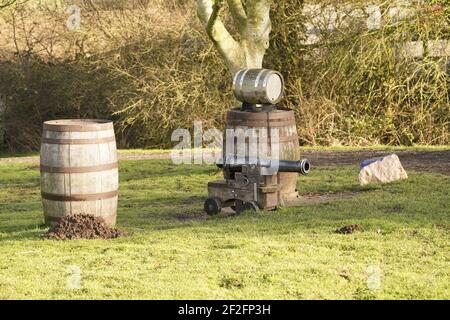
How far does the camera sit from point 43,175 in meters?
9.02

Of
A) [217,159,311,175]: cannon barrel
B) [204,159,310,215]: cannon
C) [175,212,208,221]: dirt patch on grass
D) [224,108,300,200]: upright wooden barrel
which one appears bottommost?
[175,212,208,221]: dirt patch on grass

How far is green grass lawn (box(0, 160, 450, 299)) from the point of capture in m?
6.37

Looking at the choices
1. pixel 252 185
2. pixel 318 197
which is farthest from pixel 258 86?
pixel 318 197

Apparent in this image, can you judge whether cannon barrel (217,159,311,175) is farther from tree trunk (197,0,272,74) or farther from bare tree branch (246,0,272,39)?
bare tree branch (246,0,272,39)

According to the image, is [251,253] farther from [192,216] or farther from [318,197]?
[318,197]

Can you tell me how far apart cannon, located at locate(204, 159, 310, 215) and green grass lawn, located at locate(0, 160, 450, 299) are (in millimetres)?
259

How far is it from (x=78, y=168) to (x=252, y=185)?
246cm

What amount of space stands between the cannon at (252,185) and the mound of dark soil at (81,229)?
6.60 feet

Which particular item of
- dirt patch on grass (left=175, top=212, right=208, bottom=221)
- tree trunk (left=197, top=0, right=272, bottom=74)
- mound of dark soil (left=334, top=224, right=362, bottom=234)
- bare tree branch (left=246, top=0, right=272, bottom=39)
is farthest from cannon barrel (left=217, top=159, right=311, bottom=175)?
bare tree branch (left=246, top=0, right=272, bottom=39)

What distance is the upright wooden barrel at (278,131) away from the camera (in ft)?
36.0
